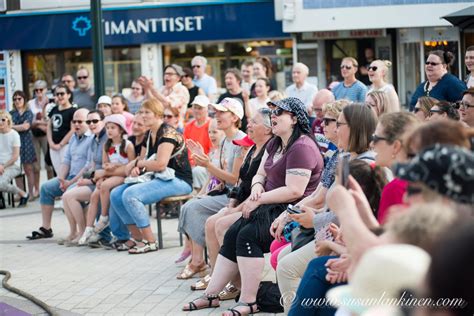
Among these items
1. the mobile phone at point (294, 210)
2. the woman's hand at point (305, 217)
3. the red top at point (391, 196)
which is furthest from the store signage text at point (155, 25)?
the red top at point (391, 196)

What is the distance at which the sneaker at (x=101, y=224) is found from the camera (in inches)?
396

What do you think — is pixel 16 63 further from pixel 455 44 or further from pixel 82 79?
pixel 455 44

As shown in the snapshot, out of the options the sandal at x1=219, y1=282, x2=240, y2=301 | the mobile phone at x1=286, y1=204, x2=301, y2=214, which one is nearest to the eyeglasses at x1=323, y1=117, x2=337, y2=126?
the mobile phone at x1=286, y1=204, x2=301, y2=214

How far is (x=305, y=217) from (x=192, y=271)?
2507 mm

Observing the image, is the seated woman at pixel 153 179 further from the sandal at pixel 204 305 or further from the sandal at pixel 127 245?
the sandal at pixel 204 305

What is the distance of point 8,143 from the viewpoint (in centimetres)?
1366

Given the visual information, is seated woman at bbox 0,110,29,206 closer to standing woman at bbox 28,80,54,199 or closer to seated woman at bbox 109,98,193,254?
standing woman at bbox 28,80,54,199

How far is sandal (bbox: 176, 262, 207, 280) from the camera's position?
26.7 ft

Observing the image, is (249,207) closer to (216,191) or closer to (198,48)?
(216,191)

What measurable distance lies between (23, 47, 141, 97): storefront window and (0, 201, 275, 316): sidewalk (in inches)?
398

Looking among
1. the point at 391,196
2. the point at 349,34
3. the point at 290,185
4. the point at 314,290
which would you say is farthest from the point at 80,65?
the point at 391,196

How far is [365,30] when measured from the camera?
1842 centimetres

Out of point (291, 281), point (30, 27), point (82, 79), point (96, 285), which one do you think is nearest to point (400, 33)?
point (82, 79)

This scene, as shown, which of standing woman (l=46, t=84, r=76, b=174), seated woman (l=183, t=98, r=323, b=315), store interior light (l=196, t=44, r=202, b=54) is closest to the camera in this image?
seated woman (l=183, t=98, r=323, b=315)
